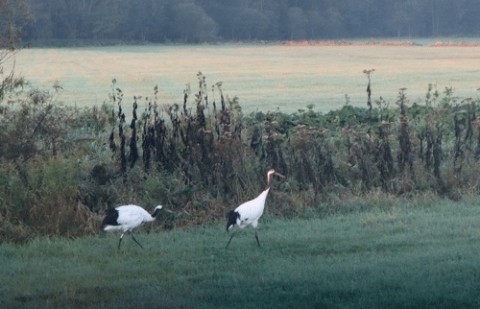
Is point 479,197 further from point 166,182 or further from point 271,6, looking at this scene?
point 271,6

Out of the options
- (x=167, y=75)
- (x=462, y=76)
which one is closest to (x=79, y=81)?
(x=167, y=75)

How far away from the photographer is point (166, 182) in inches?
595

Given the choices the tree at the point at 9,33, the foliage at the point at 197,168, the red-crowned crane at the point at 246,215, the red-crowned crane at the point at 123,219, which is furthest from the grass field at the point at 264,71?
the red-crowned crane at the point at 123,219

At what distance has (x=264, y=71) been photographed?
56500mm

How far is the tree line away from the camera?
7919 centimetres

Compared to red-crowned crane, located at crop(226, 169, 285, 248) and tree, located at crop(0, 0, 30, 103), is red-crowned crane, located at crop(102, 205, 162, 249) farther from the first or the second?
tree, located at crop(0, 0, 30, 103)

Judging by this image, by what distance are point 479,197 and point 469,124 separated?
2.62m

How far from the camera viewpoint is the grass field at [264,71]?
1550 inches

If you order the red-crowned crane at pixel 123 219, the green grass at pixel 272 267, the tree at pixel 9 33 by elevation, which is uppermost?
the tree at pixel 9 33

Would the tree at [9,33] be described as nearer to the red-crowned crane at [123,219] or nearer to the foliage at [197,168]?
the foliage at [197,168]

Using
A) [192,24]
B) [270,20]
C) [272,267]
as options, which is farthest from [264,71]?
[272,267]

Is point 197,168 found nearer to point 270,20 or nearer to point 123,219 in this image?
point 123,219

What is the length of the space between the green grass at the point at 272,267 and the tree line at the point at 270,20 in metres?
63.0

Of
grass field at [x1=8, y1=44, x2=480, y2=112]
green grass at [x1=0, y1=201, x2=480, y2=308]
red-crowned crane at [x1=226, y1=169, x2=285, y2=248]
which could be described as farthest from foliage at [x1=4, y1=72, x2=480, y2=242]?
grass field at [x1=8, y1=44, x2=480, y2=112]
